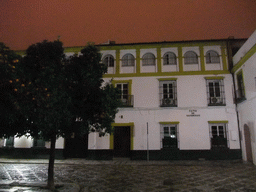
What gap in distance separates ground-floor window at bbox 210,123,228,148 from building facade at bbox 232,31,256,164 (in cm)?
116

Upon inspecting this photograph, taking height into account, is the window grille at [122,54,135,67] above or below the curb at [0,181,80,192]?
above

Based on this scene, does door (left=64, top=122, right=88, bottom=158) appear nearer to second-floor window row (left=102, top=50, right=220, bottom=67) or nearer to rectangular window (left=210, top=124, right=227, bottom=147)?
second-floor window row (left=102, top=50, right=220, bottom=67)

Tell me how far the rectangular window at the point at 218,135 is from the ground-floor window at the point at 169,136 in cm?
272

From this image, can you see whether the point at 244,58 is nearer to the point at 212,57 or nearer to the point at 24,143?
the point at 212,57

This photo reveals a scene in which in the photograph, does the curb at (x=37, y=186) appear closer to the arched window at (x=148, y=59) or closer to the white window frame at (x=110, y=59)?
the white window frame at (x=110, y=59)

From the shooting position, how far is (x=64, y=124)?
7516mm

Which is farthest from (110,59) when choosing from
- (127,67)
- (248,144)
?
(248,144)

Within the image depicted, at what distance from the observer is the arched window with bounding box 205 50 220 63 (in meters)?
16.6

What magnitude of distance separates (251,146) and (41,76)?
544 inches

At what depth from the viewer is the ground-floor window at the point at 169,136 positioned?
1554 centimetres

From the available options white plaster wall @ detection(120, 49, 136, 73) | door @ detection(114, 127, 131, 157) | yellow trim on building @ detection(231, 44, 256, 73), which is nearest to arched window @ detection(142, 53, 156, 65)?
white plaster wall @ detection(120, 49, 136, 73)

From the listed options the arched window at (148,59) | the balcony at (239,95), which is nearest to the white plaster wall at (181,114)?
the balcony at (239,95)

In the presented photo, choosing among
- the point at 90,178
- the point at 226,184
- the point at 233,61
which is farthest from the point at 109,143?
the point at 233,61

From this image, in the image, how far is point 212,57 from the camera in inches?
655
